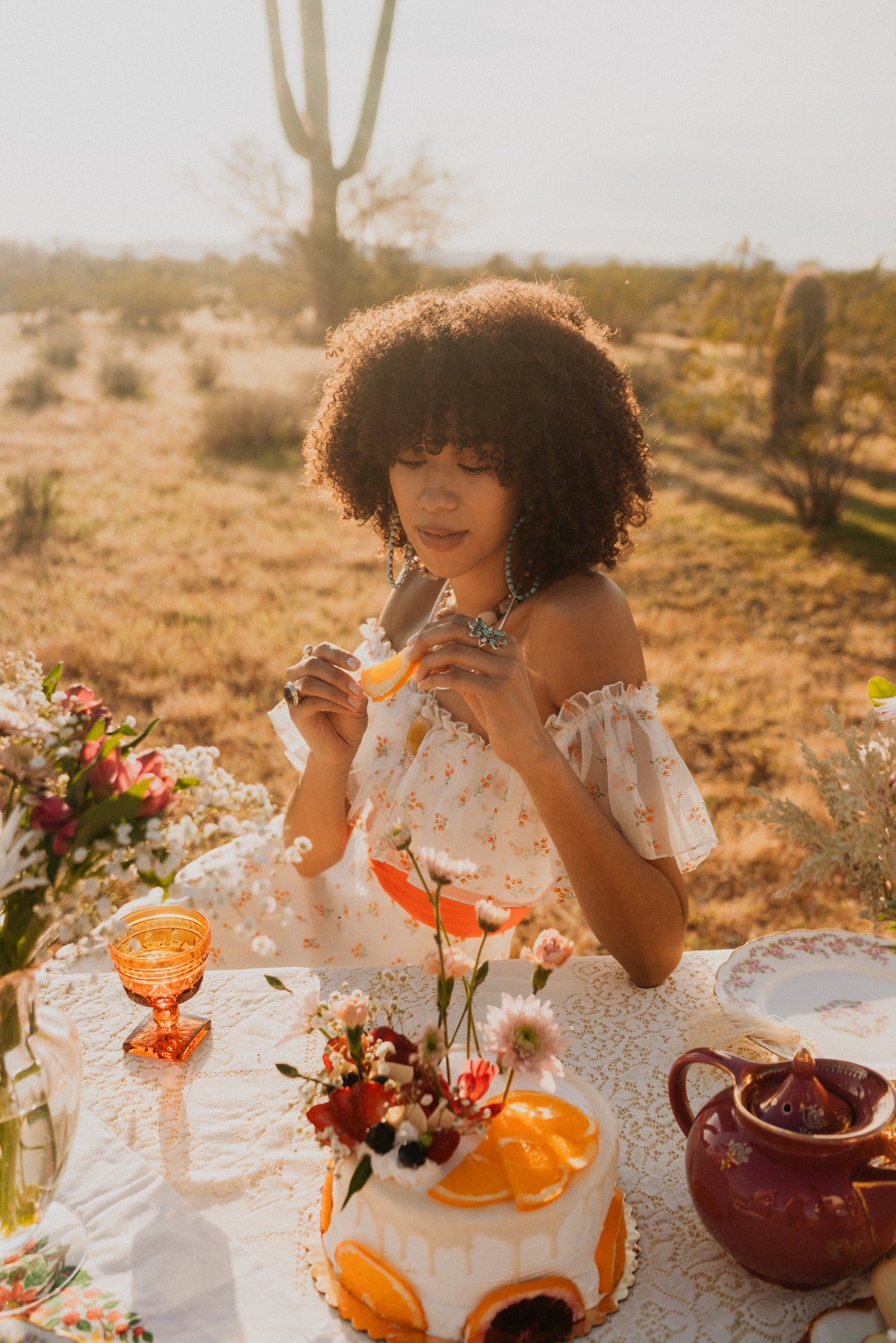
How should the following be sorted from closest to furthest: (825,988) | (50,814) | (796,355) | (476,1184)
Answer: (50,814) → (476,1184) → (825,988) → (796,355)

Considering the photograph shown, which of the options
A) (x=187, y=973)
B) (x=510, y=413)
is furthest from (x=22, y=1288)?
(x=510, y=413)

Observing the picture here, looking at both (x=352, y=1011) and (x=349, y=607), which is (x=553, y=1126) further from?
(x=349, y=607)

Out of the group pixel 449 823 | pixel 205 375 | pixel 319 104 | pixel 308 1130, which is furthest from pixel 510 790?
pixel 205 375

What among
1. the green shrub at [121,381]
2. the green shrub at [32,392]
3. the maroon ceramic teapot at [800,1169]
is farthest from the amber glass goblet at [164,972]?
the green shrub at [121,381]

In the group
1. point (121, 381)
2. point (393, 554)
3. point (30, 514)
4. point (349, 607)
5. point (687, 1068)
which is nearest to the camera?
point (687, 1068)

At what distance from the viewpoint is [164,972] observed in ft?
4.31

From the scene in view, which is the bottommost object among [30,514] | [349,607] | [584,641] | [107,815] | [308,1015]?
[349,607]

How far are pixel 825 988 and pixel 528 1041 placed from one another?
30.3 inches

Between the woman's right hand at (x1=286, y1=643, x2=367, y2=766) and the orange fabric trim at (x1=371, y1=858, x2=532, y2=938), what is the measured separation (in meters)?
0.31

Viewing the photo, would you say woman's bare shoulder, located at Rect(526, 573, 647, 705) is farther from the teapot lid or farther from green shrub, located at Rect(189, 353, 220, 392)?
green shrub, located at Rect(189, 353, 220, 392)

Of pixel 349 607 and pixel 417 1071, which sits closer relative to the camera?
pixel 417 1071

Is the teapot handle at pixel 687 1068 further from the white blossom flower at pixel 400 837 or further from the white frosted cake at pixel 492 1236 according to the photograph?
the white blossom flower at pixel 400 837

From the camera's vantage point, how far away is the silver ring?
1.53 metres

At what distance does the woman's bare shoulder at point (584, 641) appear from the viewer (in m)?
1.76
